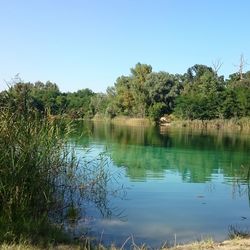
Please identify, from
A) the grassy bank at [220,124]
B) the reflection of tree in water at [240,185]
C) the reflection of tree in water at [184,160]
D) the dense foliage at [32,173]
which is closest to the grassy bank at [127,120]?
the grassy bank at [220,124]

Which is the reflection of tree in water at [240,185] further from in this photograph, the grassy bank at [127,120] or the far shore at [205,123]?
the grassy bank at [127,120]

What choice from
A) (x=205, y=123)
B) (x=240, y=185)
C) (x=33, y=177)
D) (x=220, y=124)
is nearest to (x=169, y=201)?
(x=240, y=185)

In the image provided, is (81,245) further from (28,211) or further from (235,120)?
(235,120)

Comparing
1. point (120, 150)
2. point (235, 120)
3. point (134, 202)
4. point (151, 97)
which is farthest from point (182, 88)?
point (134, 202)

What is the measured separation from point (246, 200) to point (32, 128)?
21.2 ft

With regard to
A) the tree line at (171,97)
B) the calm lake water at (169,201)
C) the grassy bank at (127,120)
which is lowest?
the calm lake water at (169,201)

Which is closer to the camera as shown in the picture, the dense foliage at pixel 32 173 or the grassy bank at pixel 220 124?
the dense foliage at pixel 32 173

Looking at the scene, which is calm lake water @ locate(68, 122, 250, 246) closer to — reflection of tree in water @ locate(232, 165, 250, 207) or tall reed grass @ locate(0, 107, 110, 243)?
reflection of tree in water @ locate(232, 165, 250, 207)

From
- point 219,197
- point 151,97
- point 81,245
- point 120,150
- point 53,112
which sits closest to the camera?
point 81,245

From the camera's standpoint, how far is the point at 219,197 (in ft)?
41.4

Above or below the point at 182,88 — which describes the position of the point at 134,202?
below

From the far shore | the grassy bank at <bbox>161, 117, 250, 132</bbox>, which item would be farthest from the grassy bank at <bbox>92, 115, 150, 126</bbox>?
the grassy bank at <bbox>161, 117, 250, 132</bbox>

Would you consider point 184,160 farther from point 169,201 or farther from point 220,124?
point 220,124

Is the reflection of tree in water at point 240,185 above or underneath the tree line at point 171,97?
underneath
